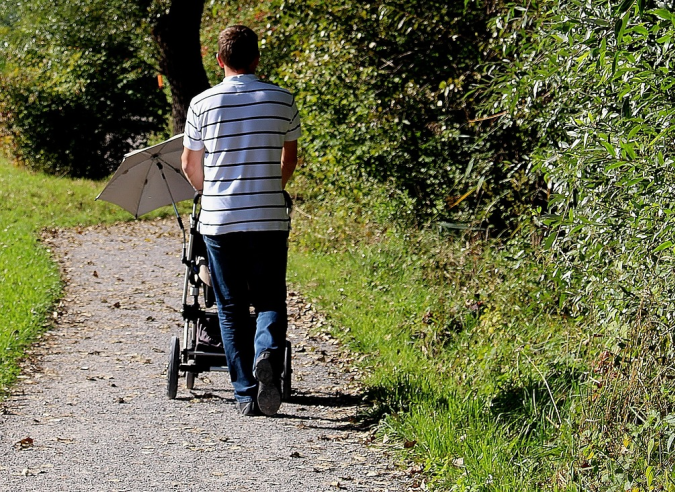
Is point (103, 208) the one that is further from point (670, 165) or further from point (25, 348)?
point (670, 165)

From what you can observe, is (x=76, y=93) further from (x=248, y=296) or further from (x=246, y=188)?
(x=246, y=188)

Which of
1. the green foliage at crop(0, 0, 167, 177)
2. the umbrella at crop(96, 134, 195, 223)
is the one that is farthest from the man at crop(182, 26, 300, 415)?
the green foliage at crop(0, 0, 167, 177)

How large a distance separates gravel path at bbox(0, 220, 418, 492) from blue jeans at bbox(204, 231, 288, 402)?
0.35 metres

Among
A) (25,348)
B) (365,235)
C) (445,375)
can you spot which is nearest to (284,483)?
(445,375)

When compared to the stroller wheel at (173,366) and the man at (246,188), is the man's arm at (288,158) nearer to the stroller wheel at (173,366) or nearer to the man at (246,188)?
the man at (246,188)

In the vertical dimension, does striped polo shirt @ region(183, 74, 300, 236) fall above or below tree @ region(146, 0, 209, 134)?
below

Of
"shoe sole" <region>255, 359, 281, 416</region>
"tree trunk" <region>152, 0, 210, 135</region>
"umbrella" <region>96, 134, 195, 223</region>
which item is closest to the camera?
"shoe sole" <region>255, 359, 281, 416</region>

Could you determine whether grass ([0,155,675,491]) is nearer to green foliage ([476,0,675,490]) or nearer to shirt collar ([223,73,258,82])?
green foliage ([476,0,675,490])

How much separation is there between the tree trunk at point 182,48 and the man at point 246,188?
1114cm

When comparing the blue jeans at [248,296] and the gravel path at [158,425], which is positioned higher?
the blue jeans at [248,296]

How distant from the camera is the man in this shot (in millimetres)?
5559

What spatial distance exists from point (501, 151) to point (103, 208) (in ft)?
32.9

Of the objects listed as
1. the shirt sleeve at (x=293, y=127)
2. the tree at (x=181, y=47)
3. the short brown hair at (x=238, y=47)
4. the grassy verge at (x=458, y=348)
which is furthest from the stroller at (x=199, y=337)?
the tree at (x=181, y=47)

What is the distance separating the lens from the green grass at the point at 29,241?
26.8 ft
